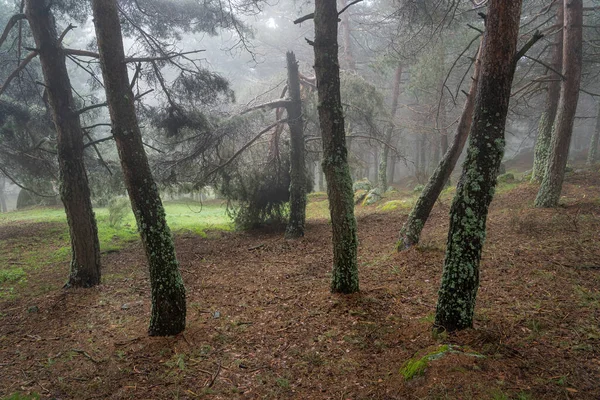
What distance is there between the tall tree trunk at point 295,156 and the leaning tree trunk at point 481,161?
7.14 metres

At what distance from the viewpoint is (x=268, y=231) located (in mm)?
12305

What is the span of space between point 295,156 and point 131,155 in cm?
670

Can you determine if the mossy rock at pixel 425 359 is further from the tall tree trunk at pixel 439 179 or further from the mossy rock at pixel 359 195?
the mossy rock at pixel 359 195

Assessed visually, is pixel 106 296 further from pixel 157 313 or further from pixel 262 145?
pixel 262 145

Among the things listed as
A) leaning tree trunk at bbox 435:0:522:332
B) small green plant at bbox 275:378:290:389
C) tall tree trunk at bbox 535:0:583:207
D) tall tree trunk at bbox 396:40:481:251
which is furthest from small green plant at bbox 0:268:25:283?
tall tree trunk at bbox 535:0:583:207

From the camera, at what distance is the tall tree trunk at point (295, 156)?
35.0 feet

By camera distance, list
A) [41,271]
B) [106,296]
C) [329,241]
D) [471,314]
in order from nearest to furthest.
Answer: [471,314] → [106,296] → [41,271] → [329,241]

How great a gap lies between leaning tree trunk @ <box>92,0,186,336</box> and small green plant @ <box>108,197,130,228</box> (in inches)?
354


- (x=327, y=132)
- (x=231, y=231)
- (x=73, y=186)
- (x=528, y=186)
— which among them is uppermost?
(x=327, y=132)

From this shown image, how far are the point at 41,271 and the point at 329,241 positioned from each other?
735 centimetres

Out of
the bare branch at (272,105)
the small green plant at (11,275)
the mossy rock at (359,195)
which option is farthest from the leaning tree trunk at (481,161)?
the mossy rock at (359,195)

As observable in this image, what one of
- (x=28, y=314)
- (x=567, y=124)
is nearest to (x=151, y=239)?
(x=28, y=314)

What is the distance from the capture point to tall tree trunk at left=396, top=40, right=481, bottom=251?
7.33 m

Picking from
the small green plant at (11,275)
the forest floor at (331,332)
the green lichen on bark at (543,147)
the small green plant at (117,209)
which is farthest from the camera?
the small green plant at (117,209)
